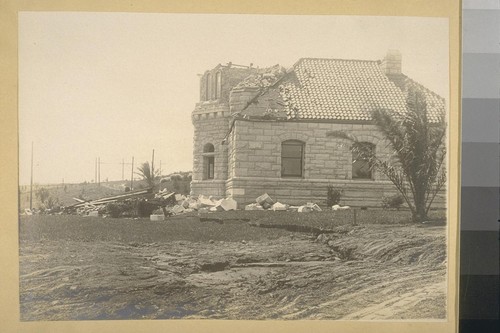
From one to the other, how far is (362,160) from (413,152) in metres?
0.49

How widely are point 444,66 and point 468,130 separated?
629 mm

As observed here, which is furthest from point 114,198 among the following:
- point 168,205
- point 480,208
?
point 480,208

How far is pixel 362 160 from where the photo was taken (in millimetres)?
5230

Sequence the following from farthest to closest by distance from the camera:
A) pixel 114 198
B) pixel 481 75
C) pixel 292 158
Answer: pixel 292 158
pixel 114 198
pixel 481 75

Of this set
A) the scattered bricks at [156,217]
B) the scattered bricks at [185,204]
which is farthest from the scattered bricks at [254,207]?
the scattered bricks at [156,217]

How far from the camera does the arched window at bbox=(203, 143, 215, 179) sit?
520 centimetres

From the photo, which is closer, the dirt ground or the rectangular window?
the dirt ground

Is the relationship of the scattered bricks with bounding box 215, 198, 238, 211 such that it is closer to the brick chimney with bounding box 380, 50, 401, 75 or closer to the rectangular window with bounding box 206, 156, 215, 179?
the rectangular window with bounding box 206, 156, 215, 179

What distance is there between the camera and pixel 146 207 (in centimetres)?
519

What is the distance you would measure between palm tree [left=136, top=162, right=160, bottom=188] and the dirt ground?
40 centimetres

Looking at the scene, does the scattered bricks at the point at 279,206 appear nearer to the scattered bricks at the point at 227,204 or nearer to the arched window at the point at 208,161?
the scattered bricks at the point at 227,204

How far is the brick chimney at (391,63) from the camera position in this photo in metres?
5.11

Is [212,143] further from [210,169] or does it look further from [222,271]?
[222,271]

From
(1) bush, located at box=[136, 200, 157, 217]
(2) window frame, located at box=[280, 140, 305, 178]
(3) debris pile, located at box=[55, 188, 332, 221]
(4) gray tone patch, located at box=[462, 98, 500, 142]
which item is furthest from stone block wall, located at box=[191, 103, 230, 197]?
(4) gray tone patch, located at box=[462, 98, 500, 142]
